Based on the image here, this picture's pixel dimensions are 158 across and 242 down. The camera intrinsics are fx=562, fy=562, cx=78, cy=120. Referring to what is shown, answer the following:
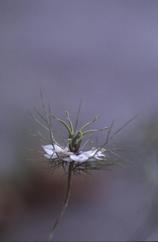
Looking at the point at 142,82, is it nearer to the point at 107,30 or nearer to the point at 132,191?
the point at 107,30

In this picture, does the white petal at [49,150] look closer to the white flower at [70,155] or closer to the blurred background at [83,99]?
the white flower at [70,155]

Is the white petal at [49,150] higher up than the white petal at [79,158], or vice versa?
the white petal at [49,150]

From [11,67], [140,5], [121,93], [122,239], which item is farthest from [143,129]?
[140,5]

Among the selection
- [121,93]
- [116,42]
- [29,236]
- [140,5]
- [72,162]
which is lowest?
[29,236]

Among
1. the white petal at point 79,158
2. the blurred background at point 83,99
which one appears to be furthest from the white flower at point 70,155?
the blurred background at point 83,99

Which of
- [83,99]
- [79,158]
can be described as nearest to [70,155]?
[79,158]

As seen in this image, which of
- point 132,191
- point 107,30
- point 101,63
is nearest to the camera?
point 132,191
